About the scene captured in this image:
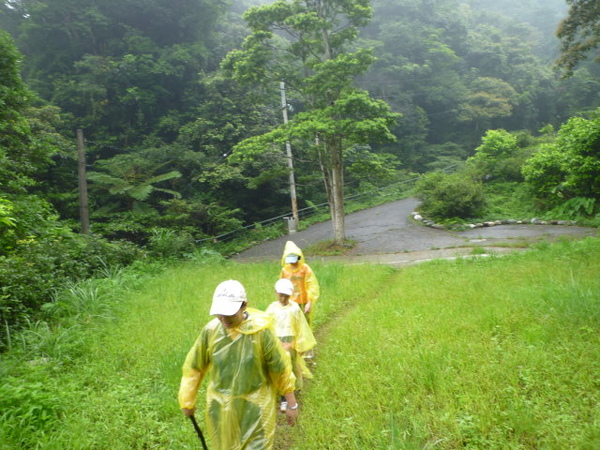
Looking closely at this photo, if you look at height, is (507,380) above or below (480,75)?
below

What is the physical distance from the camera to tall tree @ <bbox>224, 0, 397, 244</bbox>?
13789 millimetres

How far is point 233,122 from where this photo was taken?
70.4 feet

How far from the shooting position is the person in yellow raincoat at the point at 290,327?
421 centimetres

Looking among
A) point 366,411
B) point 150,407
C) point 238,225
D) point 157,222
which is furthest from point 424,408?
point 238,225

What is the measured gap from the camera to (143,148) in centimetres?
2080

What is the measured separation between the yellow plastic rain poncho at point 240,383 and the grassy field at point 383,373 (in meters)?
1.05

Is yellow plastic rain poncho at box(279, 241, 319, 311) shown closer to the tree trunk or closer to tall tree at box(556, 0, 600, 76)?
the tree trunk

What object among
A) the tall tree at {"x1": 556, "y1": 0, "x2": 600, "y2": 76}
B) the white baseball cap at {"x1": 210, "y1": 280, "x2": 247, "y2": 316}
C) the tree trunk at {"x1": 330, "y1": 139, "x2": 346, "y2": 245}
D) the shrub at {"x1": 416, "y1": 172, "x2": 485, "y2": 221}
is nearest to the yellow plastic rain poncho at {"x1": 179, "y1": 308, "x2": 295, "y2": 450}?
the white baseball cap at {"x1": 210, "y1": 280, "x2": 247, "y2": 316}

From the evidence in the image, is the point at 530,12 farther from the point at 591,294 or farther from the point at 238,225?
the point at 591,294

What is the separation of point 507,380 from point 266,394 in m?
2.57

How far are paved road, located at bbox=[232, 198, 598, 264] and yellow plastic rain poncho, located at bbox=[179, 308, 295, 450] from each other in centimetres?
1028

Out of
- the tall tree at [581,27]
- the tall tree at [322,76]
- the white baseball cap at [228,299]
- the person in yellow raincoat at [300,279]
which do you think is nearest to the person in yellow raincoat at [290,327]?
the person in yellow raincoat at [300,279]

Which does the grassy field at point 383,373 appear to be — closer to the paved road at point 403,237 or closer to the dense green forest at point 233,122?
the dense green forest at point 233,122

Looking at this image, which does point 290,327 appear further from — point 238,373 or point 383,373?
point 238,373
